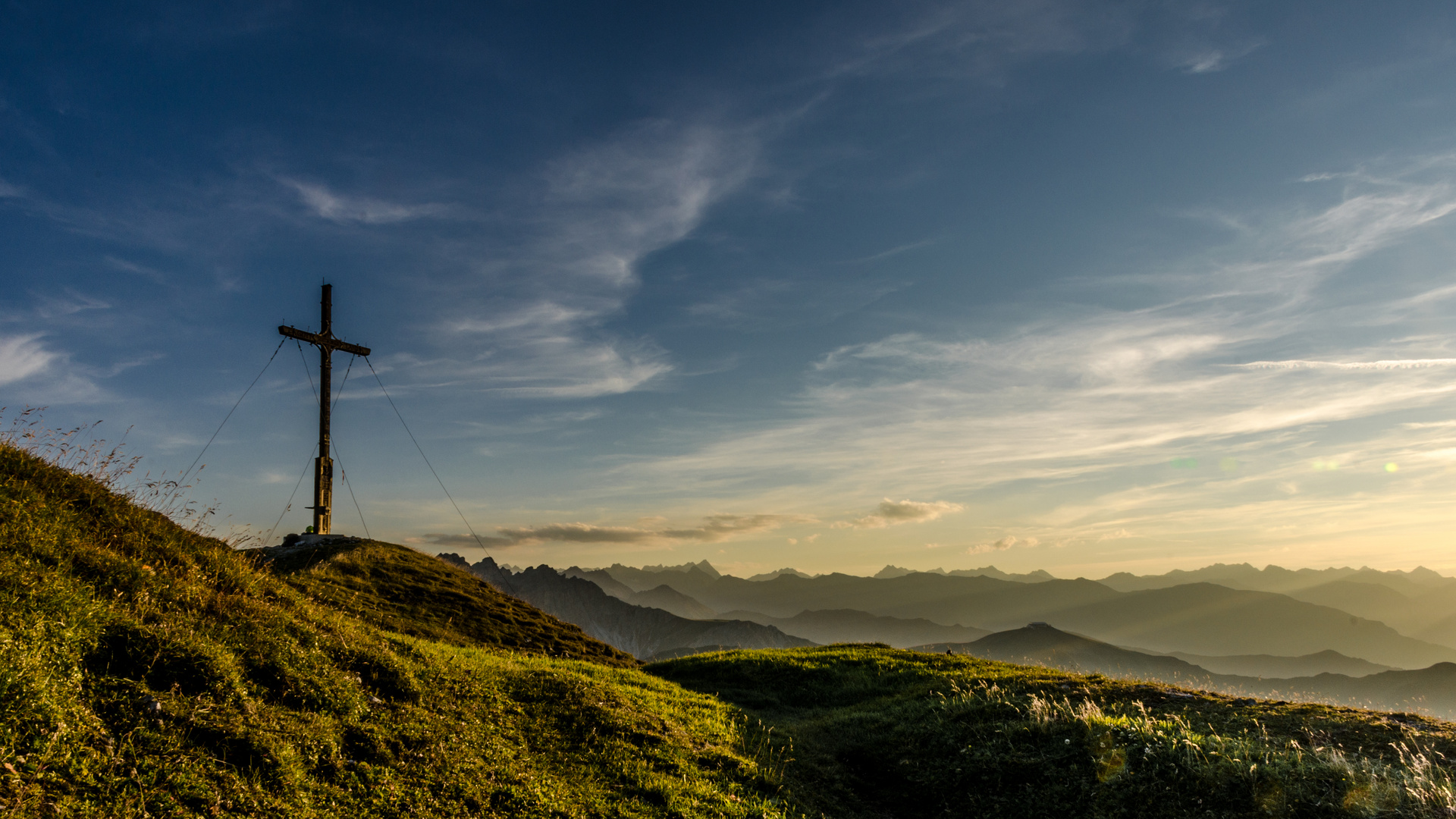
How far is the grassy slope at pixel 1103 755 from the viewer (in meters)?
11.6

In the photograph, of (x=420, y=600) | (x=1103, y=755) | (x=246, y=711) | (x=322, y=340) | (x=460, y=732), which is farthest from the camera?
(x=322, y=340)

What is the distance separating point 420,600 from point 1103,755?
26.4 metres

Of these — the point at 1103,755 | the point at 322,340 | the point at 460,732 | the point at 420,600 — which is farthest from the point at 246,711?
the point at 322,340

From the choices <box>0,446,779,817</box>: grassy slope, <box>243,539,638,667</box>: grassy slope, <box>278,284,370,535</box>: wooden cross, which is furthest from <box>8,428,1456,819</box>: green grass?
<box>278,284,370,535</box>: wooden cross

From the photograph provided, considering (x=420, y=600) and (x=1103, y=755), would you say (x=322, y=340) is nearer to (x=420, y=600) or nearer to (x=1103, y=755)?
(x=420, y=600)

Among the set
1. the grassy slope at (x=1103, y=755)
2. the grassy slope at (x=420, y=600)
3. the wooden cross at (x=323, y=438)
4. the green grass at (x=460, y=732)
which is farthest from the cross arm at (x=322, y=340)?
the grassy slope at (x=1103, y=755)

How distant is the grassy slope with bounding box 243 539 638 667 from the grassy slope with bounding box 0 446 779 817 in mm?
9360

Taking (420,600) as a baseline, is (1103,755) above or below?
below

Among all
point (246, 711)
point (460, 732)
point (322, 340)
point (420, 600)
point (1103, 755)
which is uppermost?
point (322, 340)

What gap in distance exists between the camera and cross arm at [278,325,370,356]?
32.5 meters

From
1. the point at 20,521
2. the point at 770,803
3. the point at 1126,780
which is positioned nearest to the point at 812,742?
the point at 770,803

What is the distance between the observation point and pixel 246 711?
8.48 meters

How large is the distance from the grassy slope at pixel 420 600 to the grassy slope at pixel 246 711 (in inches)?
368

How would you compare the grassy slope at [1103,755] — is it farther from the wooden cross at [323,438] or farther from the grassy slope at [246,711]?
the wooden cross at [323,438]
